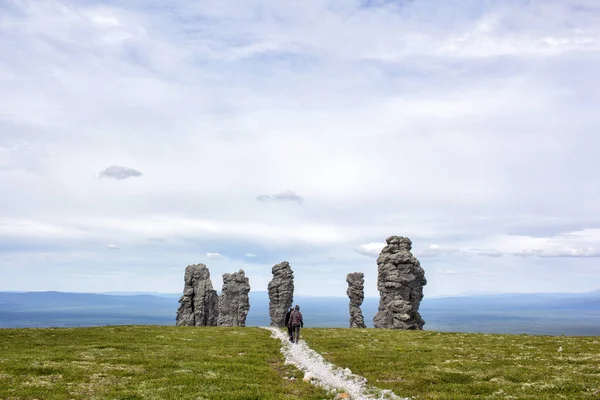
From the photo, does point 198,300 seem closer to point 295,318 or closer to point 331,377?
point 295,318

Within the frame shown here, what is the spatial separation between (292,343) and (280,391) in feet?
78.6

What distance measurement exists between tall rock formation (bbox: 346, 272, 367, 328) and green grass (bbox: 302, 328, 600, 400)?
160 ft

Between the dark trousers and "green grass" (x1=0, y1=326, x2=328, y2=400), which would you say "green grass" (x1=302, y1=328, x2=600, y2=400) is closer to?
the dark trousers

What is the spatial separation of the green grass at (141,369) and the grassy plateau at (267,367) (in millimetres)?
60

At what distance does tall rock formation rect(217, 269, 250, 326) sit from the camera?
Result: 367 ft

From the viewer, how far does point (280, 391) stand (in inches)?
945

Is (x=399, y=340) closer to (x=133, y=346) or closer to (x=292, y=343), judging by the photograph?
(x=292, y=343)

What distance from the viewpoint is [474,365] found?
99.6 feet

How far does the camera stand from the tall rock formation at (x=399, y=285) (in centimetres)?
7925

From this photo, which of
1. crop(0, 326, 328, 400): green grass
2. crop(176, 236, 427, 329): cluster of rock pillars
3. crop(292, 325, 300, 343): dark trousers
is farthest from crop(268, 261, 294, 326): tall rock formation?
crop(0, 326, 328, 400): green grass

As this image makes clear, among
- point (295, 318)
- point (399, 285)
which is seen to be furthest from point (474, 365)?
point (399, 285)

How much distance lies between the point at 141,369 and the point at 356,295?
74.3 metres

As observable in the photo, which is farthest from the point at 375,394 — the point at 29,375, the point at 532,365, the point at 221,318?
the point at 221,318

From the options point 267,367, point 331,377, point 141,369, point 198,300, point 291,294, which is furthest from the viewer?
point 291,294
